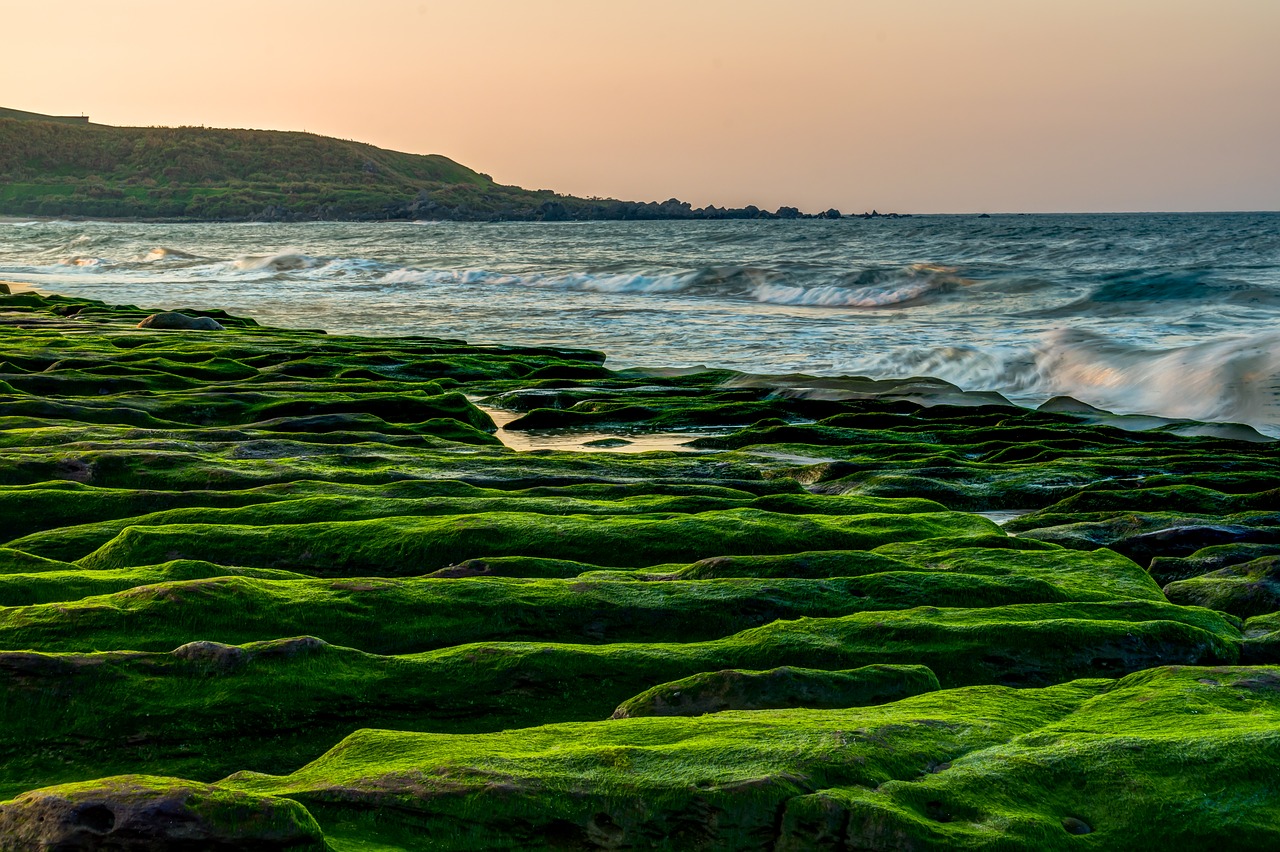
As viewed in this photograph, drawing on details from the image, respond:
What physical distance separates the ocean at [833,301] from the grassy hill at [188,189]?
77356mm

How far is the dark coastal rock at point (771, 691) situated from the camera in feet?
16.3

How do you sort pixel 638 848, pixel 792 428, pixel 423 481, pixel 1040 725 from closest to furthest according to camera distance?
pixel 638 848
pixel 1040 725
pixel 423 481
pixel 792 428

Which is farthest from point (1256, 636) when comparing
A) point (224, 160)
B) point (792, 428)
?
point (224, 160)

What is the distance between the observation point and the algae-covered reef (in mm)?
3805

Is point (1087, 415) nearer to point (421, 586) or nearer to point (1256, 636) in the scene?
point (1256, 636)

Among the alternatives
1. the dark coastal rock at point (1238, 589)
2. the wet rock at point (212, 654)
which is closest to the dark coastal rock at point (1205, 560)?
the dark coastal rock at point (1238, 589)

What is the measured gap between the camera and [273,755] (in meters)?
4.68

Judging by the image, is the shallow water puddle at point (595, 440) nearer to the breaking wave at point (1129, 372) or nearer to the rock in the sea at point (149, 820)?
the breaking wave at point (1129, 372)

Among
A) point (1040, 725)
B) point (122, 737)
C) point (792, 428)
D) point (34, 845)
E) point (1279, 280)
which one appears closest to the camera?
point (34, 845)

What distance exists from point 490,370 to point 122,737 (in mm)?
16554

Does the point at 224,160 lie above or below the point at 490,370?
above

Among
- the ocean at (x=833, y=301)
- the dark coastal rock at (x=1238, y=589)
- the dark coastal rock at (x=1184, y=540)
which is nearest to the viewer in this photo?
the dark coastal rock at (x=1238, y=589)

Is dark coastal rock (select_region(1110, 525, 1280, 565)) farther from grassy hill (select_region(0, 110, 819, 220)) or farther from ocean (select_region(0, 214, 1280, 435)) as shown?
grassy hill (select_region(0, 110, 819, 220))

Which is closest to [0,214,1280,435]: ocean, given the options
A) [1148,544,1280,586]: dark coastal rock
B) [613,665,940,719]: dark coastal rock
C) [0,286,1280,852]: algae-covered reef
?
[1148,544,1280,586]: dark coastal rock
